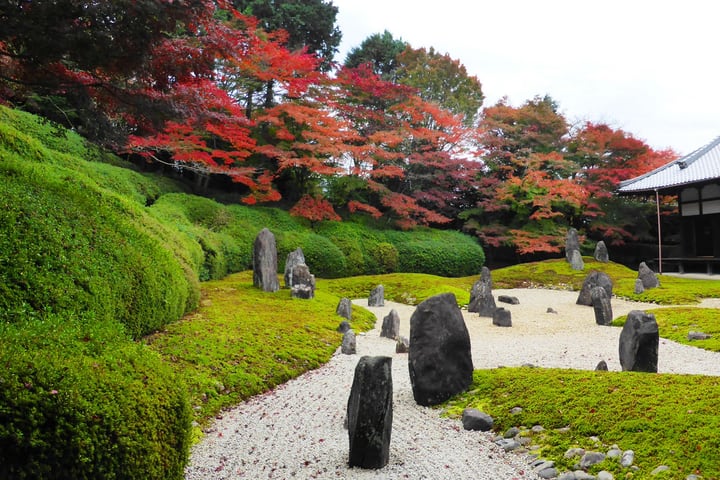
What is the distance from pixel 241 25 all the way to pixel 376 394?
19432mm

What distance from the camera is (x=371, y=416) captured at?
391 centimetres

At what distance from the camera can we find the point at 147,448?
104 inches

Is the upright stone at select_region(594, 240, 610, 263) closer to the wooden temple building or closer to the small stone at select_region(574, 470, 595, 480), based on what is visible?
the wooden temple building

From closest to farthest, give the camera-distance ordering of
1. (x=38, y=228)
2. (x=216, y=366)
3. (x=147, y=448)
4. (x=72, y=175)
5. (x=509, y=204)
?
(x=147, y=448) → (x=38, y=228) → (x=216, y=366) → (x=72, y=175) → (x=509, y=204)

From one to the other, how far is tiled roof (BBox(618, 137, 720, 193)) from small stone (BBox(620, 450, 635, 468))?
2030 centimetres

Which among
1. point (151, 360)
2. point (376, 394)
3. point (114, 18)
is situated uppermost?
point (114, 18)


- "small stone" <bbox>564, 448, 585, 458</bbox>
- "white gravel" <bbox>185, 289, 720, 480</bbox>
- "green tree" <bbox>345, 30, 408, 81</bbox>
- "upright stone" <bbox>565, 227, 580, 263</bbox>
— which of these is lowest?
"white gravel" <bbox>185, 289, 720, 480</bbox>

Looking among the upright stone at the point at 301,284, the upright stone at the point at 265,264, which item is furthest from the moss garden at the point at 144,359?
the upright stone at the point at 265,264

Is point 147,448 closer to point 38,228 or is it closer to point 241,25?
point 38,228

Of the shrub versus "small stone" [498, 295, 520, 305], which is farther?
"small stone" [498, 295, 520, 305]

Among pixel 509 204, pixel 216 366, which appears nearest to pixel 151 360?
pixel 216 366

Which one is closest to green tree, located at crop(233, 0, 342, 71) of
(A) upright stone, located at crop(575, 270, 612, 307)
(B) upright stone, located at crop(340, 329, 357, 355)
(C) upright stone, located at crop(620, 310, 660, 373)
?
(A) upright stone, located at crop(575, 270, 612, 307)

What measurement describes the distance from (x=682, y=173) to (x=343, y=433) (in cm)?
2219

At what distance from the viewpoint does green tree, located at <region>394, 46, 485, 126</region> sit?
85.8 ft
